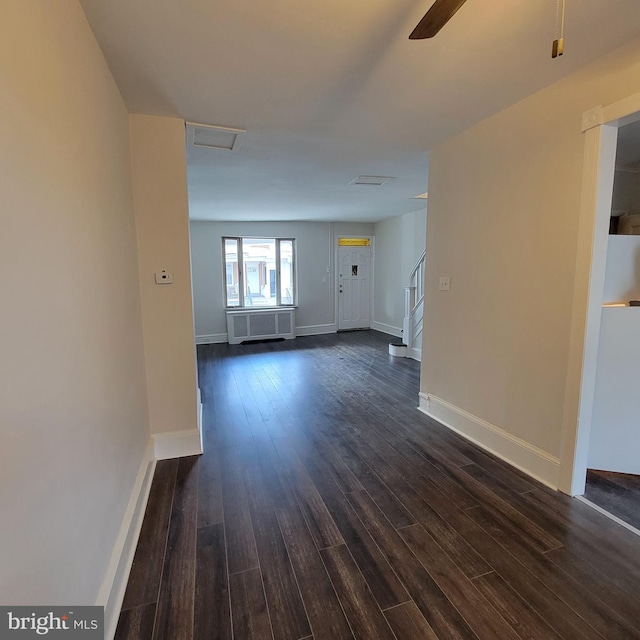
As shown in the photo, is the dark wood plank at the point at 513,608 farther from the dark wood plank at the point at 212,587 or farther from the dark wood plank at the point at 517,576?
the dark wood plank at the point at 212,587

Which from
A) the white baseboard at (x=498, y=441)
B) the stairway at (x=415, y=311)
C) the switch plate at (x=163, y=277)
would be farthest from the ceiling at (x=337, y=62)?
the stairway at (x=415, y=311)

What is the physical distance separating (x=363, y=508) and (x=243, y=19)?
2.38 m

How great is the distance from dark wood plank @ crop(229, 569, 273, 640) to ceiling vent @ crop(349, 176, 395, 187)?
348 centimetres

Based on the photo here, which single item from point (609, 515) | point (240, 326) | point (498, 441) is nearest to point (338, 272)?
point (240, 326)

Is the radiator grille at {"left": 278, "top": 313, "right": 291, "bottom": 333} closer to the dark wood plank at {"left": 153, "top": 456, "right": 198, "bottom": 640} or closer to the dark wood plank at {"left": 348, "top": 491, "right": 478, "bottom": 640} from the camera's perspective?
the dark wood plank at {"left": 153, "top": 456, "right": 198, "bottom": 640}

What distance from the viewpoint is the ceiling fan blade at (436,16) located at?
3.32ft

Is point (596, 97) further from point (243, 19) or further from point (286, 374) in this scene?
point (286, 374)

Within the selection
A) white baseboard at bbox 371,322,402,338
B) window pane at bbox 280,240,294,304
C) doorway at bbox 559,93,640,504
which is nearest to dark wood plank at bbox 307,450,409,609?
doorway at bbox 559,93,640,504

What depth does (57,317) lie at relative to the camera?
1.01 m

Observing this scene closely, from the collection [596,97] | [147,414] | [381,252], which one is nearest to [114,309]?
[147,414]

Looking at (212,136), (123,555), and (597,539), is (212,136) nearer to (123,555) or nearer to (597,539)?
(123,555)

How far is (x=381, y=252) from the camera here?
7156 mm

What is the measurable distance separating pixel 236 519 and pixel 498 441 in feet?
5.93

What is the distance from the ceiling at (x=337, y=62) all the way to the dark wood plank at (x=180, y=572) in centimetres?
232
